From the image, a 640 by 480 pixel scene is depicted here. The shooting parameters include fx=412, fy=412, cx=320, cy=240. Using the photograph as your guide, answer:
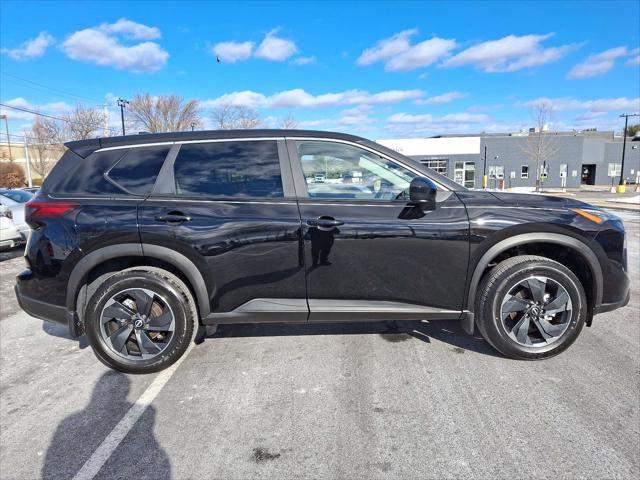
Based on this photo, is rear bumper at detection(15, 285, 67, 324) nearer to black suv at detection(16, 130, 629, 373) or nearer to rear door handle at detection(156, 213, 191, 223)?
black suv at detection(16, 130, 629, 373)

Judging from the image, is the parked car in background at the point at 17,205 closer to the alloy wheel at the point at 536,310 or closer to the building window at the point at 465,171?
the alloy wheel at the point at 536,310

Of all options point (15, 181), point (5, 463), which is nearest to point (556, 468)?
point (5, 463)

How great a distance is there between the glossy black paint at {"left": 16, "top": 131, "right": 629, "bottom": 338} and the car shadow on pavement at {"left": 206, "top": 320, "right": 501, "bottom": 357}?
698mm

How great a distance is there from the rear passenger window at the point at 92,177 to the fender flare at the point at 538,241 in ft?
9.14

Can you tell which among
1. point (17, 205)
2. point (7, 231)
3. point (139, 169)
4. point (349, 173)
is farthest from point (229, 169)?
point (17, 205)

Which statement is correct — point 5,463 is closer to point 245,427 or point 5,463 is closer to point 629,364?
point 245,427

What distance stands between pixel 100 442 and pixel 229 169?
2.01 meters

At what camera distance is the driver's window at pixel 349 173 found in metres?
3.22

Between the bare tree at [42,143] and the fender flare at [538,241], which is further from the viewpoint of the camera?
the bare tree at [42,143]

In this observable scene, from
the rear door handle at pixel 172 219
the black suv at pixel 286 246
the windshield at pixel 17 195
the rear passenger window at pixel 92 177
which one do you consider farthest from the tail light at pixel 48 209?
the windshield at pixel 17 195

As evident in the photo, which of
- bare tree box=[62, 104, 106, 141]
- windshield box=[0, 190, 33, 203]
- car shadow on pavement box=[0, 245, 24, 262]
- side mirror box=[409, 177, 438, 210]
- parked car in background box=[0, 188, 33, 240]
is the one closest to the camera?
side mirror box=[409, 177, 438, 210]

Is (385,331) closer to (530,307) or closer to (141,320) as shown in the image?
(530,307)

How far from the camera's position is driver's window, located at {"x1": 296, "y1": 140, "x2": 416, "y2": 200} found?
3225mm

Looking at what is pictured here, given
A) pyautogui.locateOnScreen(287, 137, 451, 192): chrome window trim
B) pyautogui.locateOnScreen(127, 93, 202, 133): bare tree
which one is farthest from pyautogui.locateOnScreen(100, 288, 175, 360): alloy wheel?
pyautogui.locateOnScreen(127, 93, 202, 133): bare tree
